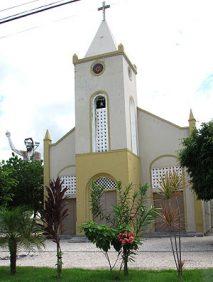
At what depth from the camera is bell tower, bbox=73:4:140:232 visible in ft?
79.0

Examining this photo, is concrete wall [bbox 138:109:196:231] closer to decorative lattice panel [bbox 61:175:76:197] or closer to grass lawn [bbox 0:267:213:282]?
decorative lattice panel [bbox 61:175:76:197]

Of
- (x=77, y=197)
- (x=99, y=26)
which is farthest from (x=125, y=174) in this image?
(x=99, y=26)

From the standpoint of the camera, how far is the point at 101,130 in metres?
25.0

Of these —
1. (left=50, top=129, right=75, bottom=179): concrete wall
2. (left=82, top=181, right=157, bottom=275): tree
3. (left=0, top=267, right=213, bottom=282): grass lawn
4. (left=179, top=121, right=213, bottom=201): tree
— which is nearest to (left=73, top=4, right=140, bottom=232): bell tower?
(left=50, top=129, right=75, bottom=179): concrete wall

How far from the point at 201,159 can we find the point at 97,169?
8712 mm

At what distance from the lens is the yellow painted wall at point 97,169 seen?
23766 millimetres

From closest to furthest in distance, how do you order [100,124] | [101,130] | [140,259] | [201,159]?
[140,259]
[201,159]
[101,130]
[100,124]

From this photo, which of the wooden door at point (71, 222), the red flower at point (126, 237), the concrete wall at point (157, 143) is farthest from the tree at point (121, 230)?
the wooden door at point (71, 222)

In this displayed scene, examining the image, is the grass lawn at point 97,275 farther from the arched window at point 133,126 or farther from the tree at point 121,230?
the arched window at point 133,126

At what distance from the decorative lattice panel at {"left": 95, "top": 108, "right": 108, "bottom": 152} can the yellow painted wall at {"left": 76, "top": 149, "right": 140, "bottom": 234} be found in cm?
61

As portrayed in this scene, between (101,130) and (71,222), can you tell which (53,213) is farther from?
(71,222)

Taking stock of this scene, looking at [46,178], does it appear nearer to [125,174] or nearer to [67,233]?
[67,233]

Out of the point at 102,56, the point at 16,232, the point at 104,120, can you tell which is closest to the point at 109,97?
the point at 104,120

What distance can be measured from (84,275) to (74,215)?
1624 cm
